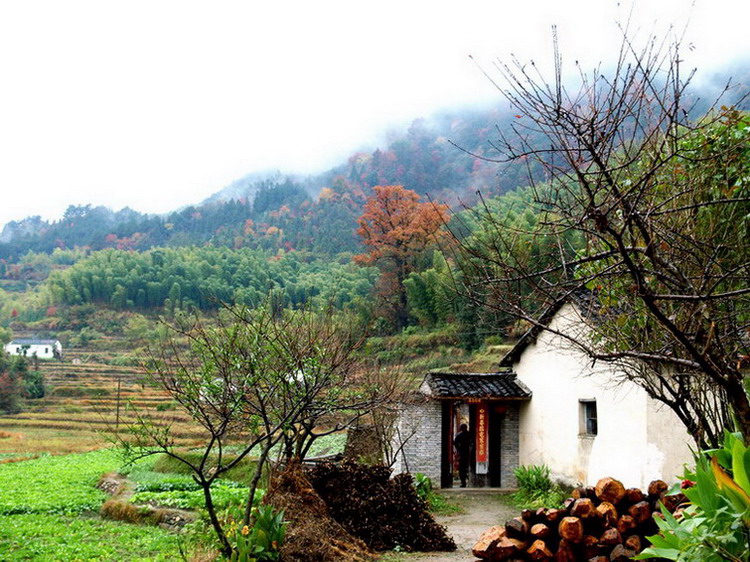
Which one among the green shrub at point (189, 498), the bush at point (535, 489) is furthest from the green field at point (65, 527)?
the bush at point (535, 489)

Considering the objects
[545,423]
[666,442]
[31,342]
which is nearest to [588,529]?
[666,442]

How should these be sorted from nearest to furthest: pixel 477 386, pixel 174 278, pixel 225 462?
pixel 477 386, pixel 225 462, pixel 174 278

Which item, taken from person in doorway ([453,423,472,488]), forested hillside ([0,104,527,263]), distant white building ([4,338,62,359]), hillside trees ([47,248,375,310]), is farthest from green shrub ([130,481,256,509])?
forested hillside ([0,104,527,263])

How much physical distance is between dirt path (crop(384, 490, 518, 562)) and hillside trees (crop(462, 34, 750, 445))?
4.08 m

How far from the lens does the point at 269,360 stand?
7816mm

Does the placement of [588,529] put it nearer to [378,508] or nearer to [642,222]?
[378,508]

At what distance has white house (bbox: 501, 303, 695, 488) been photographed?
1145 centimetres

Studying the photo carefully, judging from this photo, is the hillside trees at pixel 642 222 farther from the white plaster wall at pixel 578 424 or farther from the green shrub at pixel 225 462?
the green shrub at pixel 225 462

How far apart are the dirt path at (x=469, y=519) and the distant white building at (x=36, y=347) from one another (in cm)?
6076

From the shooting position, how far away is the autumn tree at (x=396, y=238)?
1859 inches

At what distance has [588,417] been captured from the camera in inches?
568

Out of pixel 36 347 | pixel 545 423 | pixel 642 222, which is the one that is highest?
pixel 642 222

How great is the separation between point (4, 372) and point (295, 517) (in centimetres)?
4614

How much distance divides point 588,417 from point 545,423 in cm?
168
